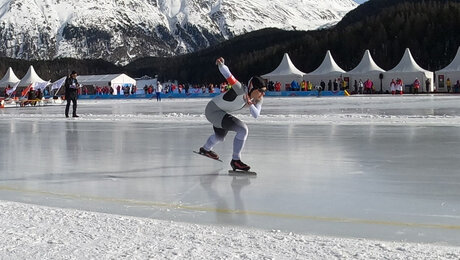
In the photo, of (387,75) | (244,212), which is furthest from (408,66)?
(244,212)

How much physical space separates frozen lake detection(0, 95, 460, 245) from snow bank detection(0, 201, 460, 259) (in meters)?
0.27

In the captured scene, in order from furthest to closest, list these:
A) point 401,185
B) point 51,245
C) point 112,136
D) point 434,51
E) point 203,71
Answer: point 203,71, point 434,51, point 112,136, point 401,185, point 51,245

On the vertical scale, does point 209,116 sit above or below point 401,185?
above

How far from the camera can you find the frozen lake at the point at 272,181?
4277 mm

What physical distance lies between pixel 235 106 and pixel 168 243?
3.21 metres

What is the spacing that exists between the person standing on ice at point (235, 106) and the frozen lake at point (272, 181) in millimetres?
370

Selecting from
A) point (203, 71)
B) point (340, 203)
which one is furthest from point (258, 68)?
point (340, 203)

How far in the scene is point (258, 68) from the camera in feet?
353

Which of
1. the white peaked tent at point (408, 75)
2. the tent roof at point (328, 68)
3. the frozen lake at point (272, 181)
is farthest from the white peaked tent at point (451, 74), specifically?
the frozen lake at point (272, 181)

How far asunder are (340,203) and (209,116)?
8.25 feet

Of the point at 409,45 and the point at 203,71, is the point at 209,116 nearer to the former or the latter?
the point at 409,45

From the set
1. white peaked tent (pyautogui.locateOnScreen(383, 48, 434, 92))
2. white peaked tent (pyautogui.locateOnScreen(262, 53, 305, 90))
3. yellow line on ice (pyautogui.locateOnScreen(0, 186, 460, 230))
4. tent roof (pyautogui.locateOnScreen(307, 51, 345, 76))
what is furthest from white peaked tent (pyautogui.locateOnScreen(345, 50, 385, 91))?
yellow line on ice (pyautogui.locateOnScreen(0, 186, 460, 230))

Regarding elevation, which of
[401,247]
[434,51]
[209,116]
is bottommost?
[401,247]

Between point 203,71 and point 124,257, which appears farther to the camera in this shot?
point 203,71
